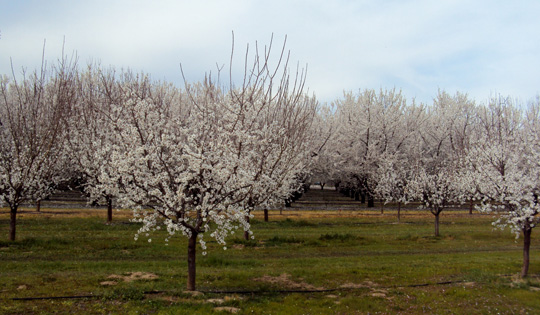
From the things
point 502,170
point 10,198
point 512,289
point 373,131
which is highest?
point 373,131

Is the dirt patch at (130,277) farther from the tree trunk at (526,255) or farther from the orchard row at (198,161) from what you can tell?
the tree trunk at (526,255)

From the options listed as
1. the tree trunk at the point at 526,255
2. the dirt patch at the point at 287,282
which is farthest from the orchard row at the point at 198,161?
the dirt patch at the point at 287,282

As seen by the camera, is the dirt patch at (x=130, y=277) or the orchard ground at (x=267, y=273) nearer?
the orchard ground at (x=267, y=273)

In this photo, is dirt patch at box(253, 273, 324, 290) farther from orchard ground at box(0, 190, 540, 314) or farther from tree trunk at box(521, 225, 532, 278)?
tree trunk at box(521, 225, 532, 278)

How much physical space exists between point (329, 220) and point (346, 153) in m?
25.5

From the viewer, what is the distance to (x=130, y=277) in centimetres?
1617

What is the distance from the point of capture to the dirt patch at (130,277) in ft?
50.8

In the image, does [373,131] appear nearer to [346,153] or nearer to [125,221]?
[346,153]

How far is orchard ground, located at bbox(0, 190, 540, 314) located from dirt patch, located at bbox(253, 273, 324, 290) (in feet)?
0.14

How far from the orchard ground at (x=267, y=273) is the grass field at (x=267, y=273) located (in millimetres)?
51

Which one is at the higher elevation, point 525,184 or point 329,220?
point 525,184

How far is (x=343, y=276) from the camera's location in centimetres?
1786

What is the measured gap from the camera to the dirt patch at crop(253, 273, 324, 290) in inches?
627

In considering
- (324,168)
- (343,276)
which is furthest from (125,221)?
(324,168)
